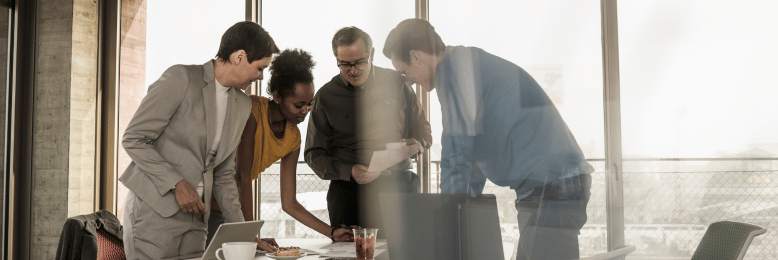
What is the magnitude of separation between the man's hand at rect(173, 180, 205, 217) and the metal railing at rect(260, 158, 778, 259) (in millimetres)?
924

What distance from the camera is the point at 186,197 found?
1221 mm

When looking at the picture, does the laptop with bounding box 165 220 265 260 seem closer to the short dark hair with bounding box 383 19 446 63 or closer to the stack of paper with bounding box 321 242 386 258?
the stack of paper with bounding box 321 242 386 258

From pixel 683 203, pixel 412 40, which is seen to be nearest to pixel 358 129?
pixel 412 40

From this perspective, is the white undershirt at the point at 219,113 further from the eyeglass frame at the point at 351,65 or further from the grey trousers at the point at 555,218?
the grey trousers at the point at 555,218

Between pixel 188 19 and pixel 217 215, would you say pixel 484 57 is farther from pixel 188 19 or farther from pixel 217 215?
pixel 188 19

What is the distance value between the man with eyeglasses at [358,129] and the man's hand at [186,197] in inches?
15.2

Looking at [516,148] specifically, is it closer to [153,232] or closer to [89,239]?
[153,232]

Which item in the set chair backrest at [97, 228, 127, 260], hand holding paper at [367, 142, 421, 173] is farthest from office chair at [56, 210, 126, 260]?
hand holding paper at [367, 142, 421, 173]

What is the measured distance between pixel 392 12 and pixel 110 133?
123 inches

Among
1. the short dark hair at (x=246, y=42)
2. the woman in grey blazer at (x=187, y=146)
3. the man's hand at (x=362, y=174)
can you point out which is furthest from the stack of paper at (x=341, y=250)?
the short dark hair at (x=246, y=42)

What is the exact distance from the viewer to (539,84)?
58cm

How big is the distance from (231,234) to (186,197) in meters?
0.23

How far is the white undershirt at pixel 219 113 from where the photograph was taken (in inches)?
52.3

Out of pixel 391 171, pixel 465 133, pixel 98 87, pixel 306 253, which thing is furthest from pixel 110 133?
pixel 465 133
